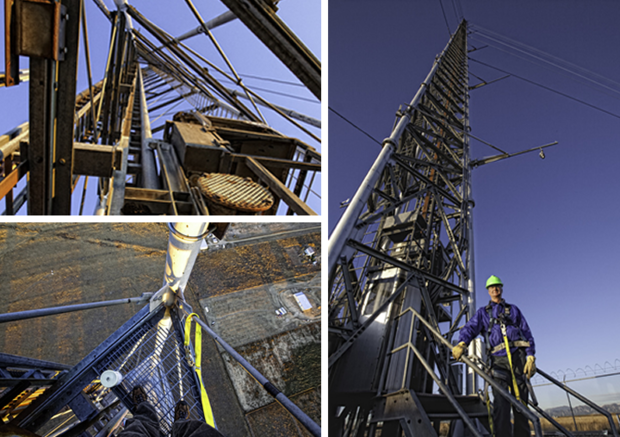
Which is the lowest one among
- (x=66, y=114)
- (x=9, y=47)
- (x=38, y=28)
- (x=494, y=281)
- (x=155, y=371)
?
(x=155, y=371)

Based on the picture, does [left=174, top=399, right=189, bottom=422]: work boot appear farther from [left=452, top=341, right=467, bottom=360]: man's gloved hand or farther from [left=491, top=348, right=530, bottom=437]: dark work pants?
[left=491, top=348, right=530, bottom=437]: dark work pants

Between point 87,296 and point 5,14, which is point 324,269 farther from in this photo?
point 87,296

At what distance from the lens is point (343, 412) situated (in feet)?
12.0

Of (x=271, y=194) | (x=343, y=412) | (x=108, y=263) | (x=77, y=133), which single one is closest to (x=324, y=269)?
(x=271, y=194)

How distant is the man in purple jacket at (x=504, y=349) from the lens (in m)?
3.54

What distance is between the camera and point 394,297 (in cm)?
442

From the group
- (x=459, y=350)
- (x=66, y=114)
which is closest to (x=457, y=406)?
(x=459, y=350)

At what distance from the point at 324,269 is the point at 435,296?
2831 millimetres

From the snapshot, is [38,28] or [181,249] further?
[181,249]

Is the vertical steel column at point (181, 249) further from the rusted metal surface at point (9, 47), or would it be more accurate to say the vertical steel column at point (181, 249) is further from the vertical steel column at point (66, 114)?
the rusted metal surface at point (9, 47)

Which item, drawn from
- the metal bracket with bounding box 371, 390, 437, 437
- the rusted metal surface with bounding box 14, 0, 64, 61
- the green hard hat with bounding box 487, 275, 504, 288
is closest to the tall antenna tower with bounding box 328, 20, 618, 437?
the metal bracket with bounding box 371, 390, 437, 437

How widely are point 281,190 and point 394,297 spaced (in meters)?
1.92

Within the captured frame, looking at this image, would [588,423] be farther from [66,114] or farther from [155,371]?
[66,114]

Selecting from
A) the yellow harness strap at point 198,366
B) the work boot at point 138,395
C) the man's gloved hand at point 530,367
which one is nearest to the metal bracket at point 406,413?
the man's gloved hand at point 530,367
